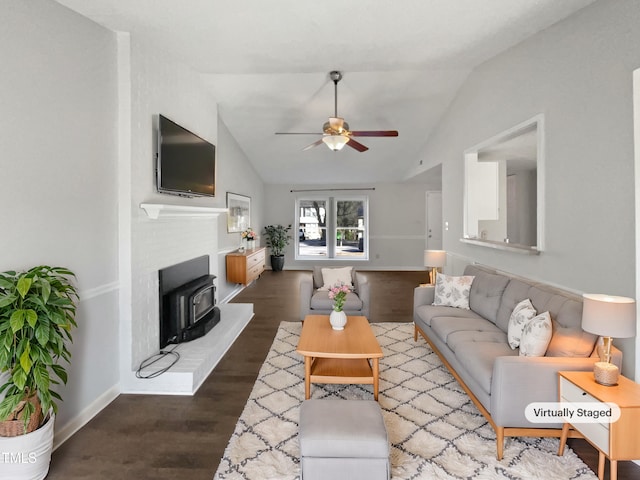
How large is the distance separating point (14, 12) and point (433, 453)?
3550mm

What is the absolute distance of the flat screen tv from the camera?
3174 mm

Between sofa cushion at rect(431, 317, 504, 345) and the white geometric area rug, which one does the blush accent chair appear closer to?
the white geometric area rug

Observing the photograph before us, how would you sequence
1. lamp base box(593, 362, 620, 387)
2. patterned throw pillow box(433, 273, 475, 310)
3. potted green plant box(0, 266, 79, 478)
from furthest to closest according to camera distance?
patterned throw pillow box(433, 273, 475, 310)
lamp base box(593, 362, 620, 387)
potted green plant box(0, 266, 79, 478)

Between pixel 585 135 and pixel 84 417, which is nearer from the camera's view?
pixel 84 417

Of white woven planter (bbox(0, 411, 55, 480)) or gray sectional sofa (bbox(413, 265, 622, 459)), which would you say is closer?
white woven planter (bbox(0, 411, 55, 480))

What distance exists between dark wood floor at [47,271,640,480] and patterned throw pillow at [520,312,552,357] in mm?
595

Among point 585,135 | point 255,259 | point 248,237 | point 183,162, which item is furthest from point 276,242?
point 585,135

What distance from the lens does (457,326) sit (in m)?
3.09

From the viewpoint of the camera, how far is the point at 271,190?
981 centimetres

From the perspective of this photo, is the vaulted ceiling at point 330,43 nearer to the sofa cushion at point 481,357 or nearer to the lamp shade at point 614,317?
the lamp shade at point 614,317

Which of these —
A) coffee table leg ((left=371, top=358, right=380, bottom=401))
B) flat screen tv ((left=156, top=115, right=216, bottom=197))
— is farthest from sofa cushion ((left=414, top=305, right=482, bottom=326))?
flat screen tv ((left=156, top=115, right=216, bottom=197))

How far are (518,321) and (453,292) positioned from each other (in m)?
1.11

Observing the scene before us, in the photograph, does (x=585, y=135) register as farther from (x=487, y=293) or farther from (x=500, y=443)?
(x=500, y=443)

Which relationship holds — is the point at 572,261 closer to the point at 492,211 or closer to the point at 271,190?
the point at 492,211
